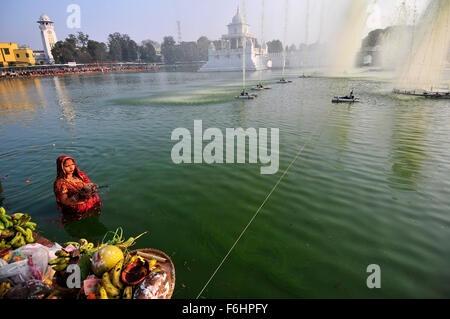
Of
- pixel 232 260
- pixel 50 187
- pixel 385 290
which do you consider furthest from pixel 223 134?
pixel 385 290

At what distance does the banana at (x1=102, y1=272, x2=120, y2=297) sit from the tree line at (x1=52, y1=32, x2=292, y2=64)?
444 feet

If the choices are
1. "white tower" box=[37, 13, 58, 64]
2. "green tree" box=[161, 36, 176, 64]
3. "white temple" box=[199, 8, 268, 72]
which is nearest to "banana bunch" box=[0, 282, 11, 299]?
"white temple" box=[199, 8, 268, 72]

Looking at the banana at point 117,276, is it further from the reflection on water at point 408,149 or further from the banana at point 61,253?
the reflection on water at point 408,149

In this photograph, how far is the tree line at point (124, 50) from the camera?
107 m

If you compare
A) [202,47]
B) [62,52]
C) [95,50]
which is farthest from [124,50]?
[202,47]

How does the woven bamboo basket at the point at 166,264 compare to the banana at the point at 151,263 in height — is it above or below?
below

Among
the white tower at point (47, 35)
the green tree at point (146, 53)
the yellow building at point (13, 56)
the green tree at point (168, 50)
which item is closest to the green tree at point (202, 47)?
the green tree at point (168, 50)

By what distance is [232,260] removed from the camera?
209 inches

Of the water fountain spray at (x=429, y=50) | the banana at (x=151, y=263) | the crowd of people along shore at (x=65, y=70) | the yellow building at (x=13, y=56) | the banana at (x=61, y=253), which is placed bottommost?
the banana at (x=151, y=263)

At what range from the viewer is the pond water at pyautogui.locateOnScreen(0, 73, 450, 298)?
4.85 metres

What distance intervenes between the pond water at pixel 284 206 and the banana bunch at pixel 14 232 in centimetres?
124

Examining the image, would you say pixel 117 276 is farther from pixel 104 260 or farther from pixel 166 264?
pixel 166 264
